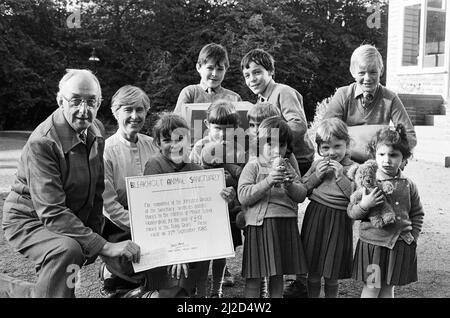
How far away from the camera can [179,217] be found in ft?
11.5

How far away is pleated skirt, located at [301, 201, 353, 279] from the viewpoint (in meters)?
3.68

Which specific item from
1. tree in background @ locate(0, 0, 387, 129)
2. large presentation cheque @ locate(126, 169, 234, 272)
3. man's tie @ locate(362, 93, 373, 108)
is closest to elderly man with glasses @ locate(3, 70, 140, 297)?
large presentation cheque @ locate(126, 169, 234, 272)

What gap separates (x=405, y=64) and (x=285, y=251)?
14197 mm

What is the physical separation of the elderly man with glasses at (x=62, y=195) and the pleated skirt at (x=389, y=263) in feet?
5.01

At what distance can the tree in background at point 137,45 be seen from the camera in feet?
72.4

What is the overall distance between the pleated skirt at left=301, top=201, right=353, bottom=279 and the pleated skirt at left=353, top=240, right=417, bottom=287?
0.19 m

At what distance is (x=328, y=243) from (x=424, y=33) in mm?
13983

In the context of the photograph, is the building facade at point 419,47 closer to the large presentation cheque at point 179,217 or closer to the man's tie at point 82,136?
the large presentation cheque at point 179,217

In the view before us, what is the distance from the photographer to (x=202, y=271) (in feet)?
12.3

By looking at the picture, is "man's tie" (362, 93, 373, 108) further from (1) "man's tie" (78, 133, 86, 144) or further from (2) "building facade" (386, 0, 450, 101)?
(2) "building facade" (386, 0, 450, 101)

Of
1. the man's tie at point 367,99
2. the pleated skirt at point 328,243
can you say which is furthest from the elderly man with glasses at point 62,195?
the man's tie at point 367,99

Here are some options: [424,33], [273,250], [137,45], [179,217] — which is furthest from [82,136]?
[137,45]

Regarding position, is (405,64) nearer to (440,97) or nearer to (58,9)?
(440,97)

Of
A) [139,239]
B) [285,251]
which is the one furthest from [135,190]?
[285,251]
